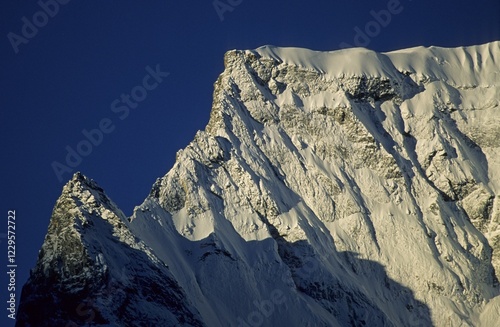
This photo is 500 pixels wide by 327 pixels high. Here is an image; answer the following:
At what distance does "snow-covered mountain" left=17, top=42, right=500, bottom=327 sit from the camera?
138 m

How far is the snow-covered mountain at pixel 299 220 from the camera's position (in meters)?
138

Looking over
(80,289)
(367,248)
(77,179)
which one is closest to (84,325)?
(80,289)

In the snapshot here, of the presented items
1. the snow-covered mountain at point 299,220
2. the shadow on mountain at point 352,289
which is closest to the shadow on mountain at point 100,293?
the snow-covered mountain at point 299,220

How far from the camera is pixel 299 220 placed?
173125 mm

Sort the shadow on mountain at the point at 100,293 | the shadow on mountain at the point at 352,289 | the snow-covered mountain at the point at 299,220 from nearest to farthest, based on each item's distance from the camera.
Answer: the shadow on mountain at the point at 100,293
the snow-covered mountain at the point at 299,220
the shadow on mountain at the point at 352,289

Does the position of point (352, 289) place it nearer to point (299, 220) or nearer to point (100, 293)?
point (299, 220)

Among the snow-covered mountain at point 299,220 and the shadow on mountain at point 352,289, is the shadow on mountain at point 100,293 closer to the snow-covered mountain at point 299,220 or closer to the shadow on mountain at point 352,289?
the snow-covered mountain at point 299,220

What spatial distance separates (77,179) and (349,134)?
2071 inches

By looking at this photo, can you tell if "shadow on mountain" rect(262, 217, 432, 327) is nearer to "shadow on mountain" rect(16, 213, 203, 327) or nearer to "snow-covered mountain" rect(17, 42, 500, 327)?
"snow-covered mountain" rect(17, 42, 500, 327)

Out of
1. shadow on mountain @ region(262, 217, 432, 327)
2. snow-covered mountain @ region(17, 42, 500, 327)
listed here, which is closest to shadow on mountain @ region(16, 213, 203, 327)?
snow-covered mountain @ region(17, 42, 500, 327)

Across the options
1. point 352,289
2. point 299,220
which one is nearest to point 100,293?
point 352,289

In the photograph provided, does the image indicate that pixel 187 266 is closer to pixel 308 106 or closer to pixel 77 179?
pixel 77 179

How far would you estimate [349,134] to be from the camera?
18838 centimetres

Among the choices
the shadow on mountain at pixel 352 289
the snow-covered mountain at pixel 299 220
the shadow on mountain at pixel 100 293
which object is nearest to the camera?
the shadow on mountain at pixel 100 293
